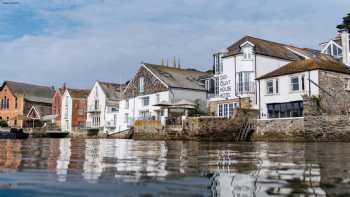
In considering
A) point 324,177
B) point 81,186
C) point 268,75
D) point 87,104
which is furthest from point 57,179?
point 87,104

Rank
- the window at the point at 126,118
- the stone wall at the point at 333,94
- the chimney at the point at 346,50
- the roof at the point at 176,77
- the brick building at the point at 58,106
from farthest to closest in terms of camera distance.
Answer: the brick building at the point at 58,106 < the window at the point at 126,118 < the roof at the point at 176,77 < the chimney at the point at 346,50 < the stone wall at the point at 333,94

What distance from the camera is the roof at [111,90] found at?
199ft

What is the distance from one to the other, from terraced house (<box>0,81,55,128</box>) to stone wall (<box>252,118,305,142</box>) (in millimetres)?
52392

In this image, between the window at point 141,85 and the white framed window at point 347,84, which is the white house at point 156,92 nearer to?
the window at point 141,85

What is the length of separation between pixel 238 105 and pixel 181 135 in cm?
731

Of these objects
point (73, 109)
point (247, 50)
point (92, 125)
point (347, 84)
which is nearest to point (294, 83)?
point (347, 84)

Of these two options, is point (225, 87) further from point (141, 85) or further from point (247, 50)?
point (141, 85)

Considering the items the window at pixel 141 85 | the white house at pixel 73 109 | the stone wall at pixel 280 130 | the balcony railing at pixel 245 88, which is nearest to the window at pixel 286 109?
the balcony railing at pixel 245 88

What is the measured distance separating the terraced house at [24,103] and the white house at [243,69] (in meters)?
43.8

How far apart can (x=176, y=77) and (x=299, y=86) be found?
63.2 ft

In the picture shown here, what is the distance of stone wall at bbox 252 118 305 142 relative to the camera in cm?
2894

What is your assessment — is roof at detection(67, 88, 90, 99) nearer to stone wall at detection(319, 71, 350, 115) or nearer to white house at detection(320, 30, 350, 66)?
white house at detection(320, 30, 350, 66)

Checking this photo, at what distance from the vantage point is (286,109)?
3531 cm

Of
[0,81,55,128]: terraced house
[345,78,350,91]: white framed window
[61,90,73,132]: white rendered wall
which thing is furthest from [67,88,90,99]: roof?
[345,78,350,91]: white framed window
